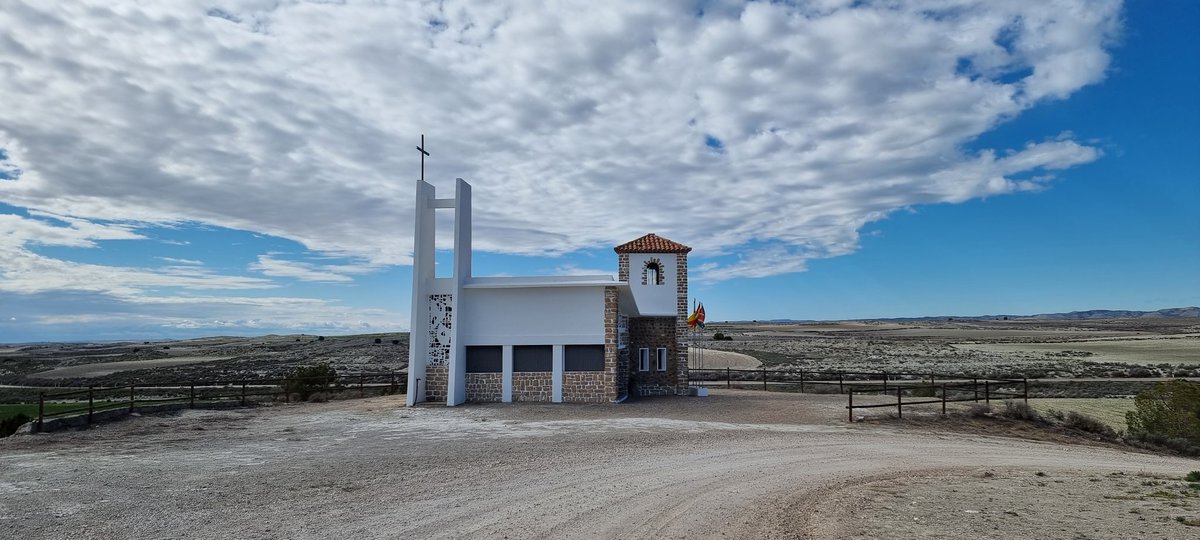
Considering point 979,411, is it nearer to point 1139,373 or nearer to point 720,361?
point 1139,373

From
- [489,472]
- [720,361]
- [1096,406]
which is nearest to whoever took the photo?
[489,472]

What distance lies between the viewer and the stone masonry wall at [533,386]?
75.3 feet

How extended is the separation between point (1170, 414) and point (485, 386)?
1821 cm

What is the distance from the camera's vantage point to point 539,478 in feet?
36.9

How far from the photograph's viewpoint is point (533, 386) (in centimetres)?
2302

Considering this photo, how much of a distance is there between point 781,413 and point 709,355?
2928 centimetres

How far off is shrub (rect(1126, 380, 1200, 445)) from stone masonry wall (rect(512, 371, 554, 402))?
15.5 m

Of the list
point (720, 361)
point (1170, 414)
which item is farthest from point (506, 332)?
point (720, 361)

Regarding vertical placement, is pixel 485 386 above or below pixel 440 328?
below

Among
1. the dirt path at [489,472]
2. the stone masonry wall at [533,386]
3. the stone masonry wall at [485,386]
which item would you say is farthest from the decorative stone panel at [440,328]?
the dirt path at [489,472]

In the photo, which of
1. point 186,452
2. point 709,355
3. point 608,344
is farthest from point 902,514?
point 709,355

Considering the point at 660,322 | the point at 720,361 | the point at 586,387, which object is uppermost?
the point at 660,322

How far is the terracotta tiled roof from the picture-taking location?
2622 cm

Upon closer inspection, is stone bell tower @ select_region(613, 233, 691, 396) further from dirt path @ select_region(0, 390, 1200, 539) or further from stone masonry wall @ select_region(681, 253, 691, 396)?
dirt path @ select_region(0, 390, 1200, 539)
